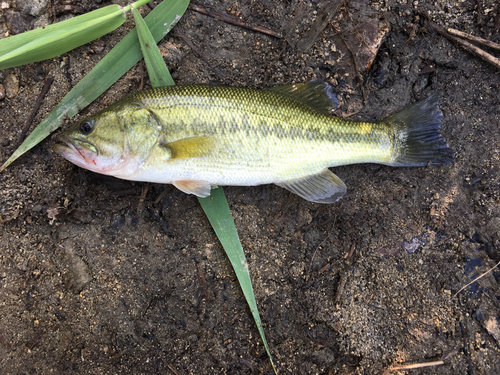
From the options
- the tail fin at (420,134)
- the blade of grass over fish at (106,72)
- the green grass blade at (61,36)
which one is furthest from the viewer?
the tail fin at (420,134)

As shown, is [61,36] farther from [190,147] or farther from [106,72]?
[190,147]

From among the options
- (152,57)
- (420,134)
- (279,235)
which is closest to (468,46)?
(420,134)

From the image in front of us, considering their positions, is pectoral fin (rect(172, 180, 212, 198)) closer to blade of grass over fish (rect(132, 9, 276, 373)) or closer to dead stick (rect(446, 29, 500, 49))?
blade of grass over fish (rect(132, 9, 276, 373))

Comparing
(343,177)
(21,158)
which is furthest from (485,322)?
(21,158)

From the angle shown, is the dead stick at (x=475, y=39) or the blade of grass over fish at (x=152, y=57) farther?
the dead stick at (x=475, y=39)

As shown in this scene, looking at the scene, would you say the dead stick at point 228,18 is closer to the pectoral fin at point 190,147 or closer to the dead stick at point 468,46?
the pectoral fin at point 190,147

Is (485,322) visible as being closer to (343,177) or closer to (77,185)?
(343,177)

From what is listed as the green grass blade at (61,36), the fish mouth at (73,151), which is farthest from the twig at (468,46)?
the fish mouth at (73,151)

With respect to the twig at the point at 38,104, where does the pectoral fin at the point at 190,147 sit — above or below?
above

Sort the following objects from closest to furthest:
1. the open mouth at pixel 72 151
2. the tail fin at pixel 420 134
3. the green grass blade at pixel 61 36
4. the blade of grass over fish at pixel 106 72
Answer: the open mouth at pixel 72 151, the green grass blade at pixel 61 36, the blade of grass over fish at pixel 106 72, the tail fin at pixel 420 134
